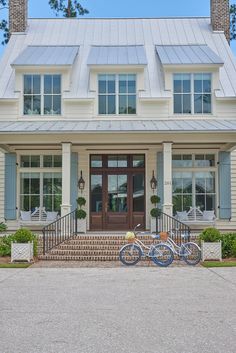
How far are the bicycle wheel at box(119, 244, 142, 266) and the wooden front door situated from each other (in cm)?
470

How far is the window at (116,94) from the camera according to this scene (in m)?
17.4

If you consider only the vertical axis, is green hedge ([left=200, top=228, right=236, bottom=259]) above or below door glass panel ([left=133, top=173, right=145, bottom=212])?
below

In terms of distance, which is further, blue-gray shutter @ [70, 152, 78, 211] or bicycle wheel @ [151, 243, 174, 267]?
blue-gray shutter @ [70, 152, 78, 211]

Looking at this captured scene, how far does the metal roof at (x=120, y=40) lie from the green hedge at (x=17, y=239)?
6041mm

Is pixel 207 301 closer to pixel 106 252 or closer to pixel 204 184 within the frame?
pixel 106 252

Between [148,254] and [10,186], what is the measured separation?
663 centimetres

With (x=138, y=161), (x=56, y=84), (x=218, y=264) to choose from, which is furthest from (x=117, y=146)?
(x=218, y=264)

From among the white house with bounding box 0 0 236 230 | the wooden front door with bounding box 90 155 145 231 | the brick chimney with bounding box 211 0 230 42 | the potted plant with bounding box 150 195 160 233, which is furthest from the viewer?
the brick chimney with bounding box 211 0 230 42

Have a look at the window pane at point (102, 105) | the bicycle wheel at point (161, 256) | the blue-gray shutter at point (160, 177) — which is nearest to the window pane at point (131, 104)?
the window pane at point (102, 105)

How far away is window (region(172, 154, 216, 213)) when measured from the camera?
17.1 m

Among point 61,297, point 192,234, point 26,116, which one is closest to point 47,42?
point 26,116

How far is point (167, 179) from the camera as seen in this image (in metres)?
15.0

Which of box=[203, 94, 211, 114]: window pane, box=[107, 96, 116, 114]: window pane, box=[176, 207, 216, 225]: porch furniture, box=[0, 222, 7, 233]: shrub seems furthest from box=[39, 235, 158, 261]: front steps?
box=[203, 94, 211, 114]: window pane

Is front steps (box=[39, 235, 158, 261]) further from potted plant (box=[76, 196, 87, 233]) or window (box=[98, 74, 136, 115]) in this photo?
window (box=[98, 74, 136, 115])
